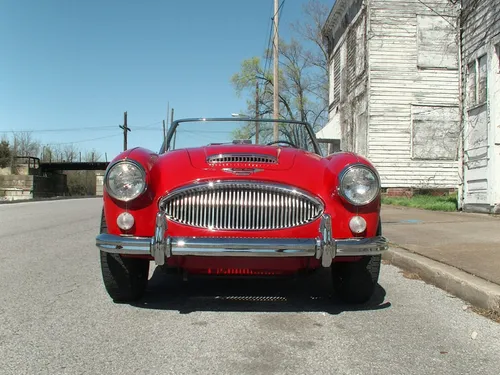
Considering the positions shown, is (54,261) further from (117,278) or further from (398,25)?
(398,25)

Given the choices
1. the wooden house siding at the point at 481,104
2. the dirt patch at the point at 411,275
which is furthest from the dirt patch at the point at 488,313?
the wooden house siding at the point at 481,104

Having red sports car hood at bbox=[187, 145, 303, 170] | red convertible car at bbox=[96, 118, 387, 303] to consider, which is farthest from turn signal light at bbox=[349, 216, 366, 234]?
red sports car hood at bbox=[187, 145, 303, 170]

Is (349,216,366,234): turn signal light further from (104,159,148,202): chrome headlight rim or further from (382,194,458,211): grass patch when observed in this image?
(382,194,458,211): grass patch

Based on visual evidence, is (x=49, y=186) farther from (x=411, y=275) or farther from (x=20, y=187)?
(x=411, y=275)

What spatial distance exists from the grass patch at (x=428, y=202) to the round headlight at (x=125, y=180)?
10064 mm

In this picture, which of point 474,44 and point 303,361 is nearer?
point 303,361

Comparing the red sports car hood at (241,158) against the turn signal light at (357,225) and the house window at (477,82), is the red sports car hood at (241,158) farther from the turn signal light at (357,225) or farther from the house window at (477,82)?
the house window at (477,82)

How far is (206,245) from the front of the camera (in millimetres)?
2990

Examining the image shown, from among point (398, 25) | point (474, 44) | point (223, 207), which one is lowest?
point (223, 207)

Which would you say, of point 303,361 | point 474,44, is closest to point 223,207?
point 303,361

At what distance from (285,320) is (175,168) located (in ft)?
4.48

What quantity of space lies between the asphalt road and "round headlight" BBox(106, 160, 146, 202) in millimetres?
902

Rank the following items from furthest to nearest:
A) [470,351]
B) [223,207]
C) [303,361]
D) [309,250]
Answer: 1. [223,207]
2. [309,250]
3. [470,351]
4. [303,361]

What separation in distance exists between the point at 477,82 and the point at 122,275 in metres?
9.42
